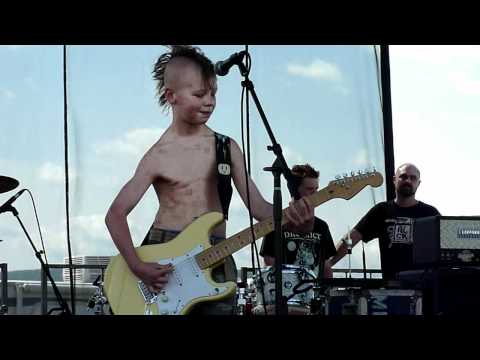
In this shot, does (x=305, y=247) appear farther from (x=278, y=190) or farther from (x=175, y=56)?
(x=278, y=190)

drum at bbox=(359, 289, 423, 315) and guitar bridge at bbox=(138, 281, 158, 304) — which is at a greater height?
guitar bridge at bbox=(138, 281, 158, 304)

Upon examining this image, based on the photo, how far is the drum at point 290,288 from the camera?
5105 millimetres

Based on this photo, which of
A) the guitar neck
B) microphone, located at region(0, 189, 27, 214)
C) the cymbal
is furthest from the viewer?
microphone, located at region(0, 189, 27, 214)

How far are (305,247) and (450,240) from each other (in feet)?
3.84

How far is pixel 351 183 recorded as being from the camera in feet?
15.8

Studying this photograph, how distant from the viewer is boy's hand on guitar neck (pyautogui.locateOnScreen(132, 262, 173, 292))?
4.61 meters

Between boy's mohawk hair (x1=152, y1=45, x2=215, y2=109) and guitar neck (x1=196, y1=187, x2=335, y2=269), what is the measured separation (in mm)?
939

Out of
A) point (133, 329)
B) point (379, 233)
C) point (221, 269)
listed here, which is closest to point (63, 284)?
point (221, 269)

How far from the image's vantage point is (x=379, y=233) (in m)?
5.48

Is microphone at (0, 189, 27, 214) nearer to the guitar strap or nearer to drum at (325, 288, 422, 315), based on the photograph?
the guitar strap

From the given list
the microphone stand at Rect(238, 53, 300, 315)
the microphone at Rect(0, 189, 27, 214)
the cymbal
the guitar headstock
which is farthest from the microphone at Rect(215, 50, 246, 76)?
the microphone at Rect(0, 189, 27, 214)

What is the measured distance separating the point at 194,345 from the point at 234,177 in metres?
2.81

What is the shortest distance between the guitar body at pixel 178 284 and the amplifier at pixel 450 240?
1.02 meters

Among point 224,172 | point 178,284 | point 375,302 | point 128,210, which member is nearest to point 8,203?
point 128,210
